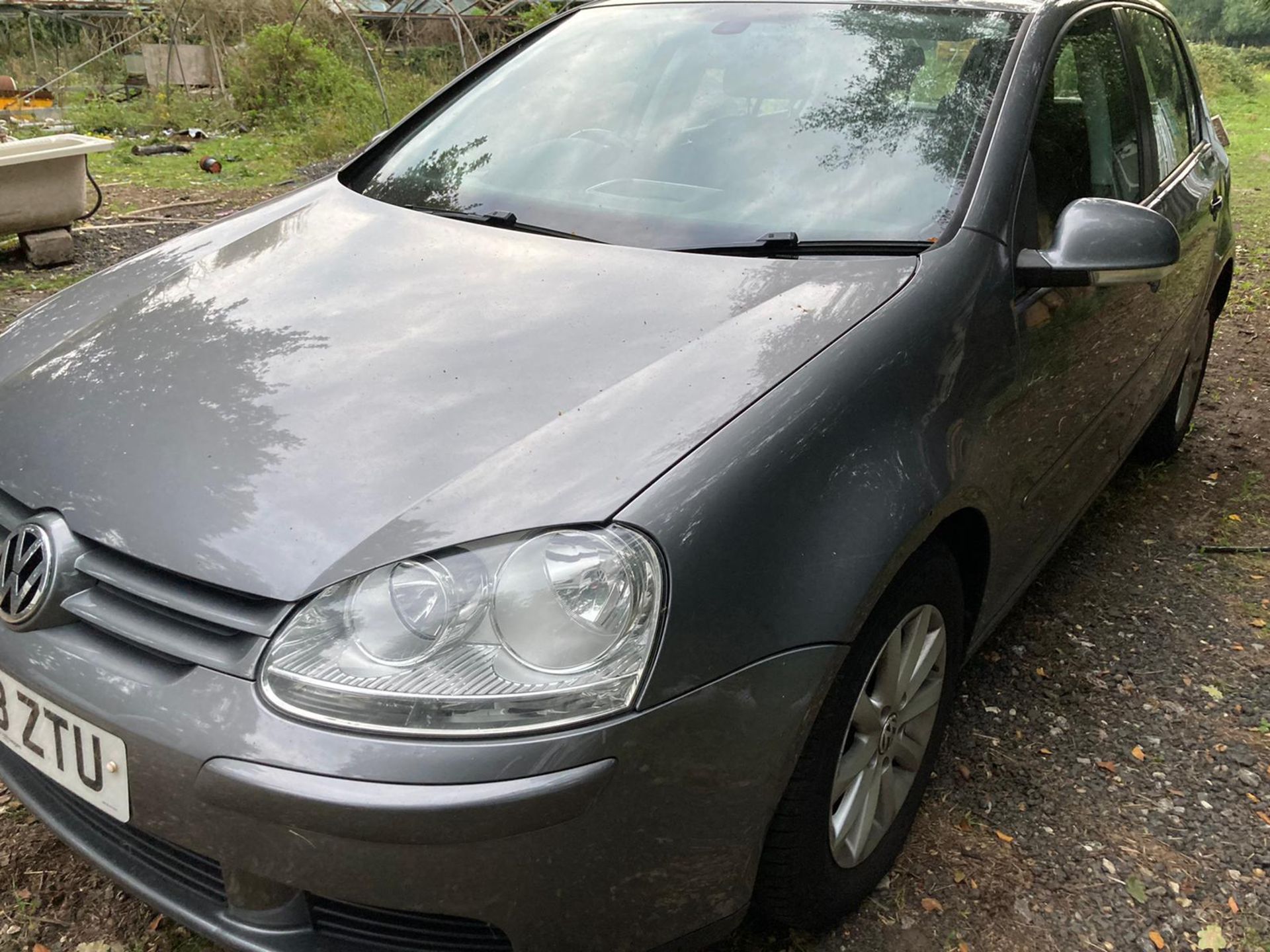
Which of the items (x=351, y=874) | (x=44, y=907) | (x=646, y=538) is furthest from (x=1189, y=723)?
(x=44, y=907)

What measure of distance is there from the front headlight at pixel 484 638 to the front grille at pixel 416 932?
28 centimetres

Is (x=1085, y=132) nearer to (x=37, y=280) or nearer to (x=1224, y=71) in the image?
(x=37, y=280)

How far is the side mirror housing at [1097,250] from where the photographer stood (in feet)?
6.55

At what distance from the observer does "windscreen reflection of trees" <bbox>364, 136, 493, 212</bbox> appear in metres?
2.38

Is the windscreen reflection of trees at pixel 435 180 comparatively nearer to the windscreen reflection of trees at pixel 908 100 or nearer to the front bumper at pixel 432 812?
the windscreen reflection of trees at pixel 908 100

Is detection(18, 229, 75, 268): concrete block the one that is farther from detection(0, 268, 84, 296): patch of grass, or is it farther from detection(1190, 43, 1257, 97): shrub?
detection(1190, 43, 1257, 97): shrub

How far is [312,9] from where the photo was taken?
12750 mm

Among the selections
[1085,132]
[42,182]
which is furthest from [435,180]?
[42,182]

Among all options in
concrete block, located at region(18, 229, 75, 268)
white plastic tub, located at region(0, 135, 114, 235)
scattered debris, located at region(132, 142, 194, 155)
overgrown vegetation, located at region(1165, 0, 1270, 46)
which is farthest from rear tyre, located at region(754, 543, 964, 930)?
overgrown vegetation, located at region(1165, 0, 1270, 46)

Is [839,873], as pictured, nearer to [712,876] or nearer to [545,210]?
[712,876]

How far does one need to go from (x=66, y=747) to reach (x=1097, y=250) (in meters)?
1.87

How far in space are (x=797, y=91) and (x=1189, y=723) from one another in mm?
1683

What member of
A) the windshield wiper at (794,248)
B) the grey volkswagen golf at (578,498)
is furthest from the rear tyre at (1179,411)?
the windshield wiper at (794,248)

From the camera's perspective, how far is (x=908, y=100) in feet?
7.29
